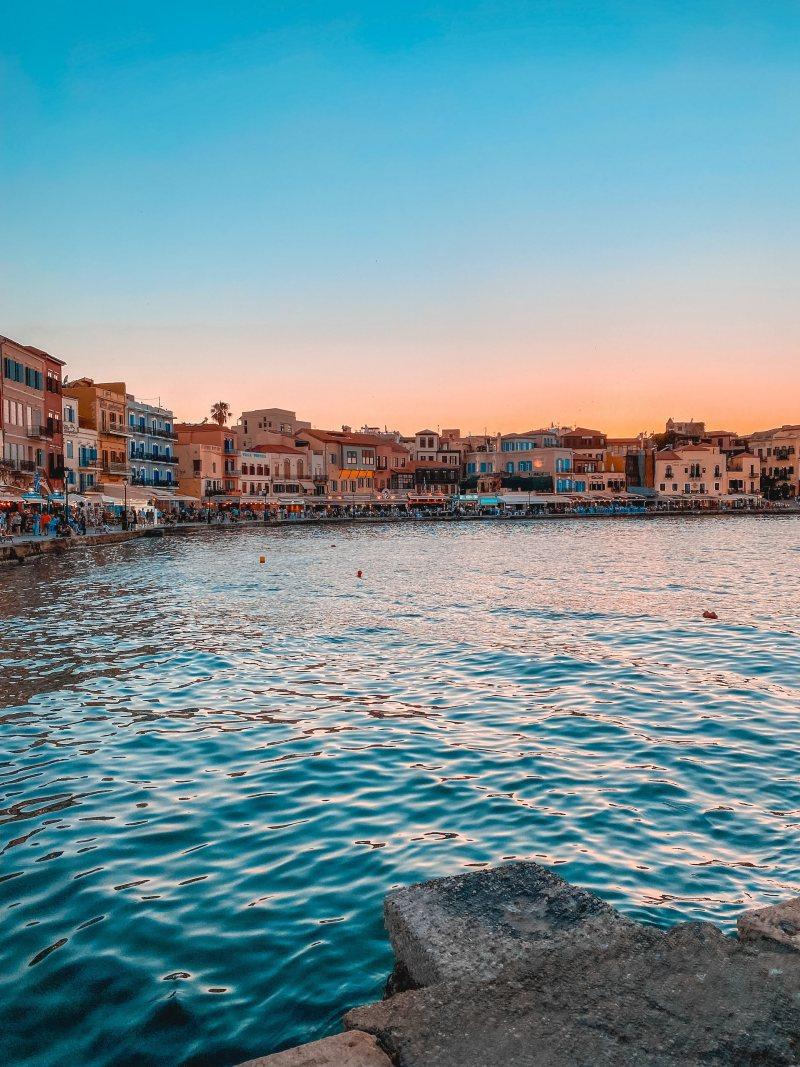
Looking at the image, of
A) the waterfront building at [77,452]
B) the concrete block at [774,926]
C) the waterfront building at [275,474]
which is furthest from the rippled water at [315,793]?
the waterfront building at [275,474]

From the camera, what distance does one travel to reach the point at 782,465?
13612 centimetres

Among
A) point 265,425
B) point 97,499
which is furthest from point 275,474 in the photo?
point 97,499

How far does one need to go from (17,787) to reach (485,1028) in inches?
262

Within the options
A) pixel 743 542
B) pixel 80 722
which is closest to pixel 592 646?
pixel 80 722

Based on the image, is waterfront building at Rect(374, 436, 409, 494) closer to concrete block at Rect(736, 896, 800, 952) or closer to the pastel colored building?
the pastel colored building

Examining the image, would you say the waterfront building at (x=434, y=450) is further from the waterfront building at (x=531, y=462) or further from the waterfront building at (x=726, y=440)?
the waterfront building at (x=726, y=440)

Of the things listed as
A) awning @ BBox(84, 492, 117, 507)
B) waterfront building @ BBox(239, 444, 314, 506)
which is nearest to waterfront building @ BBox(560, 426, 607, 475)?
waterfront building @ BBox(239, 444, 314, 506)

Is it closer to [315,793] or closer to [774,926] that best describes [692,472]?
[315,793]

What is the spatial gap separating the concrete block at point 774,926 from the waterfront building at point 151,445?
78134 millimetres

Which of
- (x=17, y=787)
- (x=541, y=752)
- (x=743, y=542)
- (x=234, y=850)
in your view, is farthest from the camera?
(x=743, y=542)

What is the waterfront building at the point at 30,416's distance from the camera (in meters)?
50.6

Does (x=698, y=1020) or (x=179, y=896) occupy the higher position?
(x=698, y=1020)

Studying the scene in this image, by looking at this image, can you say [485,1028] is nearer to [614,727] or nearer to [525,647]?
[614,727]

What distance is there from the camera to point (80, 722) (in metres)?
11.1
